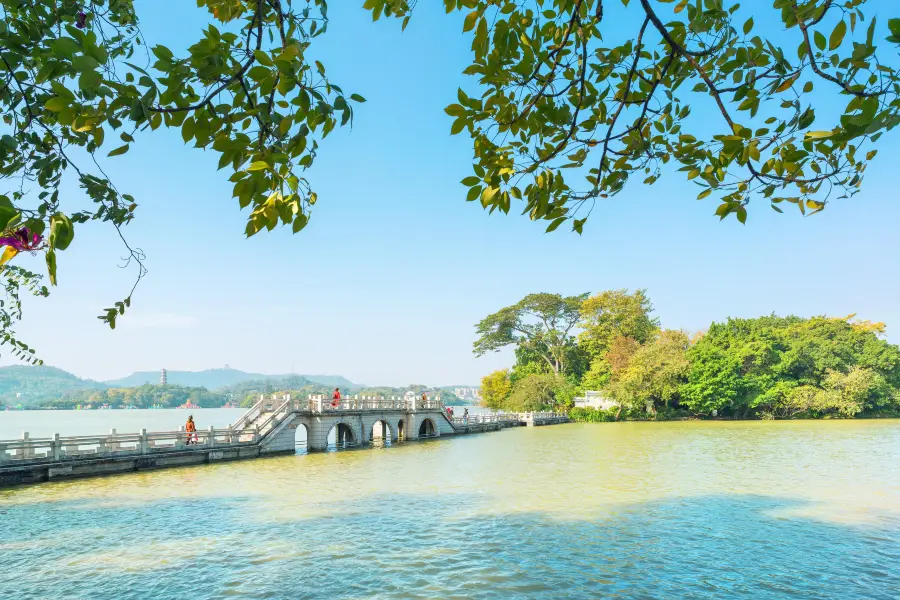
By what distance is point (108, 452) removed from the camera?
20.0 metres

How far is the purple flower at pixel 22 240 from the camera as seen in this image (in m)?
2.05

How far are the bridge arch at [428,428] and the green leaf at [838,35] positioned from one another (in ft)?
124

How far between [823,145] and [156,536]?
41.4 ft

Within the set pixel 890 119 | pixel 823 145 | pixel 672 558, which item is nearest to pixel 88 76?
pixel 890 119

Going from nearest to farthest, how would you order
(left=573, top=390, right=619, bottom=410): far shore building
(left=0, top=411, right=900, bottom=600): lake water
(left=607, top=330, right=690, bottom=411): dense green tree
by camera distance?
(left=0, top=411, right=900, bottom=600): lake water
(left=607, top=330, right=690, bottom=411): dense green tree
(left=573, top=390, right=619, bottom=410): far shore building

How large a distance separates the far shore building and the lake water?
3393cm

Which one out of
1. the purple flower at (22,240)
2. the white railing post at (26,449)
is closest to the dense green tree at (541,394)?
the white railing post at (26,449)

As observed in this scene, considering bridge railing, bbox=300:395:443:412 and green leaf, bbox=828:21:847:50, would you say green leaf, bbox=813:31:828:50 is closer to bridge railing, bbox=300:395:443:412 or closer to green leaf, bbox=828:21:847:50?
green leaf, bbox=828:21:847:50

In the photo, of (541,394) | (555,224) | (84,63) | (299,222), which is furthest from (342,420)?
(84,63)

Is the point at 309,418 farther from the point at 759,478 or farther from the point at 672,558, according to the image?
the point at 672,558

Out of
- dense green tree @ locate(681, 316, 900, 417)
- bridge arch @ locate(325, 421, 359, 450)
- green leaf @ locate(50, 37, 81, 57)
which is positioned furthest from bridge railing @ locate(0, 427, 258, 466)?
dense green tree @ locate(681, 316, 900, 417)

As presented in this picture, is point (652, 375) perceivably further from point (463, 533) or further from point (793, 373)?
point (463, 533)

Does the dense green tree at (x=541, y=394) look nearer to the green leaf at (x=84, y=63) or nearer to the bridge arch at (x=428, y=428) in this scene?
the bridge arch at (x=428, y=428)

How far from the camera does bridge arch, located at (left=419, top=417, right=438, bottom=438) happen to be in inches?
1560
